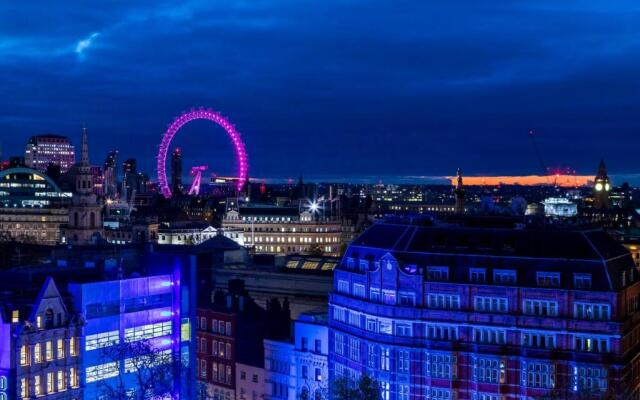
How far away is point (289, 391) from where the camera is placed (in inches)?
3718

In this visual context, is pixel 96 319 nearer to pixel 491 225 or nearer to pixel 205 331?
pixel 205 331

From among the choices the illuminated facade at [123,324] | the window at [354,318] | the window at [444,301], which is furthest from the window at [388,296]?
the illuminated facade at [123,324]

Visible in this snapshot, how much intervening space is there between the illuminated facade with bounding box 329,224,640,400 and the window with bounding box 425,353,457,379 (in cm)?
9

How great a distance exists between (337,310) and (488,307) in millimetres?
16226

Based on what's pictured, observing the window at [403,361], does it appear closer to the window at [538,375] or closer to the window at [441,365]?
the window at [441,365]

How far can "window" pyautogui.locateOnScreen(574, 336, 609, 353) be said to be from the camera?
7806 cm

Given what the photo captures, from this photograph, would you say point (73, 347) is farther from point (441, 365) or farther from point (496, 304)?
point (496, 304)

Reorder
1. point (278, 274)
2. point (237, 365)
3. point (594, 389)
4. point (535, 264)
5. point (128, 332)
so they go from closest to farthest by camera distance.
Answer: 1. point (594, 389)
2. point (535, 264)
3. point (128, 332)
4. point (237, 365)
5. point (278, 274)

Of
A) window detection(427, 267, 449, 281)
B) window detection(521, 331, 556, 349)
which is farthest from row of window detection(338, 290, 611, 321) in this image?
window detection(521, 331, 556, 349)

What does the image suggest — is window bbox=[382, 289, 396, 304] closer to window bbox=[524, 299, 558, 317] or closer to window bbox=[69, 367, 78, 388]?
window bbox=[524, 299, 558, 317]

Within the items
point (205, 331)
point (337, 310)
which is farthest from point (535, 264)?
point (205, 331)

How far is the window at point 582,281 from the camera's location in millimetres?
79562

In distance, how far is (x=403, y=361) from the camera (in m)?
84.4

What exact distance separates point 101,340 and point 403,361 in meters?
27.1
